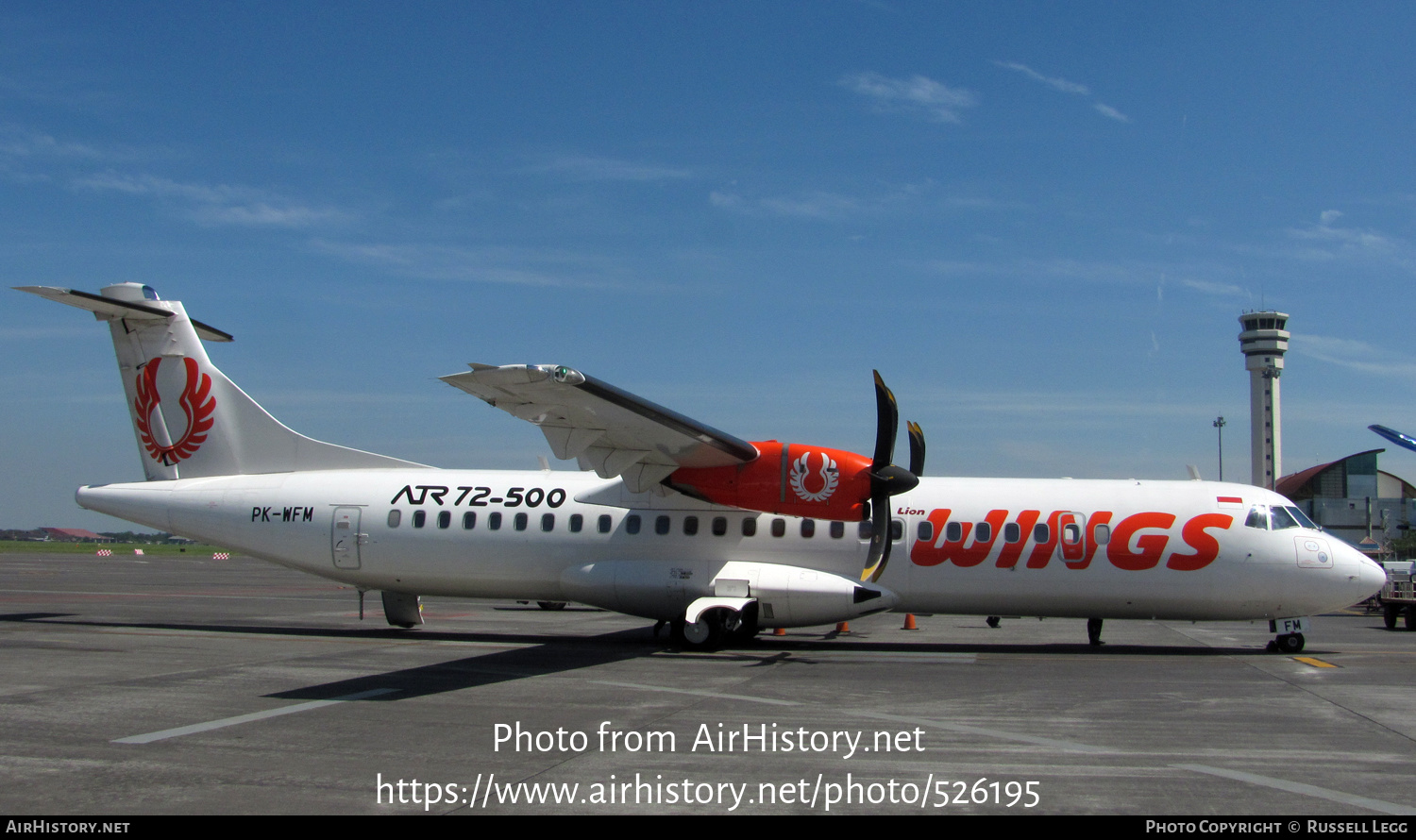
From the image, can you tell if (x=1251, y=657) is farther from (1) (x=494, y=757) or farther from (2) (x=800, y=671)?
(1) (x=494, y=757)

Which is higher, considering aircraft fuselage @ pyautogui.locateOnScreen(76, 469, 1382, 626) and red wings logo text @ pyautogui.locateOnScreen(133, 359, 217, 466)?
red wings logo text @ pyautogui.locateOnScreen(133, 359, 217, 466)

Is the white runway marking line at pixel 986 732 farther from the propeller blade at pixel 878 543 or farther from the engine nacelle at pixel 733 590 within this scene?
the engine nacelle at pixel 733 590

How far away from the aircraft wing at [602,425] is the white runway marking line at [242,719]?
3.98 meters

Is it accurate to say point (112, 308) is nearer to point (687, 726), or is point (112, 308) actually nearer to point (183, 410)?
point (183, 410)

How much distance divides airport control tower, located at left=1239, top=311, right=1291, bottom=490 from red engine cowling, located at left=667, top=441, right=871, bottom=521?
101853 millimetres

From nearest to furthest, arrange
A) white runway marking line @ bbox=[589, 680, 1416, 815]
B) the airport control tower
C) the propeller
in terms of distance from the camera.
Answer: white runway marking line @ bbox=[589, 680, 1416, 815] → the propeller → the airport control tower

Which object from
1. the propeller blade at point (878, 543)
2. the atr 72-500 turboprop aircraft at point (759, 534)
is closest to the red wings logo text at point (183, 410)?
the atr 72-500 turboprop aircraft at point (759, 534)

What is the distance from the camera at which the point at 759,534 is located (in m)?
16.6

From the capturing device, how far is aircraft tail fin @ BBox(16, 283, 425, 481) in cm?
1919

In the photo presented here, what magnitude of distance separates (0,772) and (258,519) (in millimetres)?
11407

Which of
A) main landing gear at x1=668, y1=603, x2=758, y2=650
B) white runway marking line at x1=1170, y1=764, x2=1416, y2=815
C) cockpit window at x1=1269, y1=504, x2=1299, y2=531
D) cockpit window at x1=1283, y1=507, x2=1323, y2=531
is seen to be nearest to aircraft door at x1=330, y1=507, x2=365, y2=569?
main landing gear at x1=668, y1=603, x2=758, y2=650

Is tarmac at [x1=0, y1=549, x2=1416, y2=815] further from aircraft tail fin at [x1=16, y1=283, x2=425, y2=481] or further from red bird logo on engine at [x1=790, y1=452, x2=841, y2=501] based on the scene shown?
aircraft tail fin at [x1=16, y1=283, x2=425, y2=481]

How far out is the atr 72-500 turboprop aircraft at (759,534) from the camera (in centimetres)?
1552
